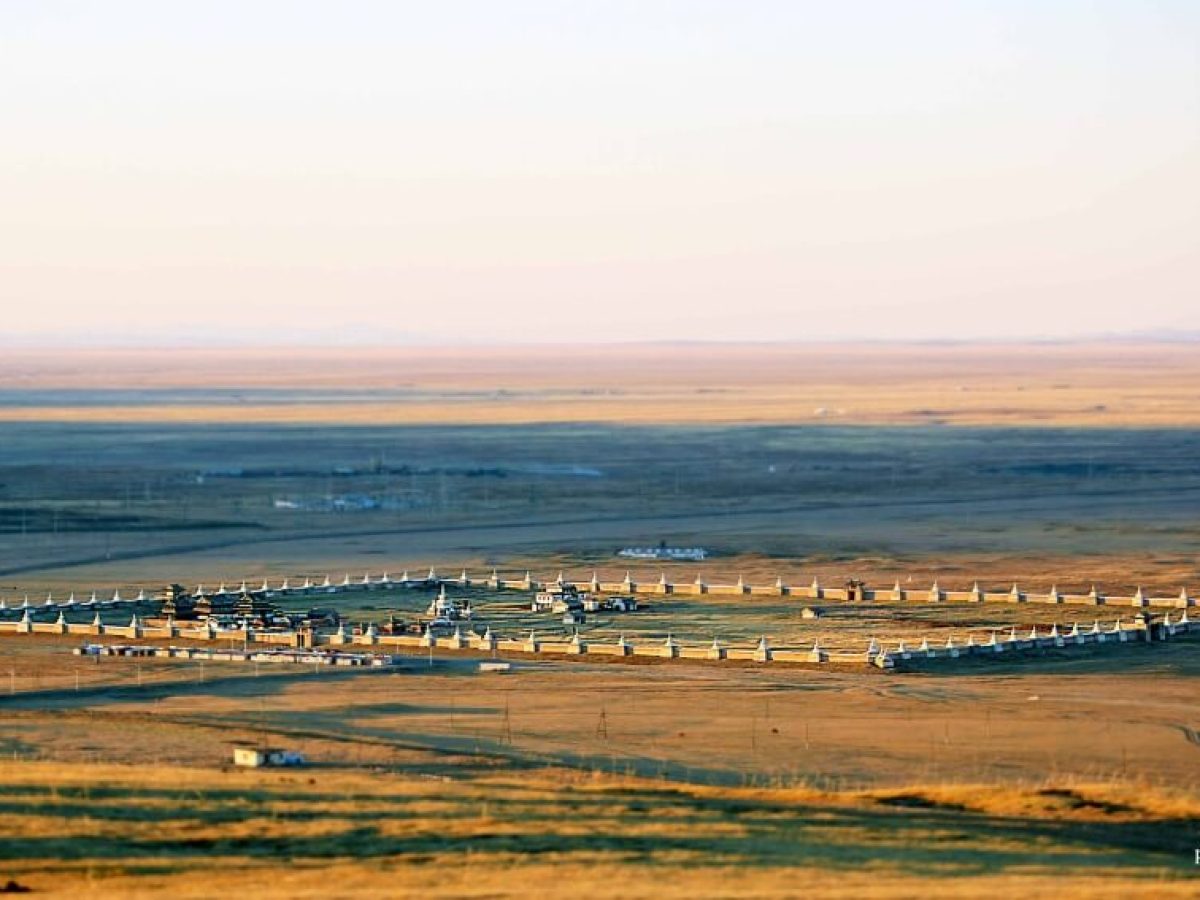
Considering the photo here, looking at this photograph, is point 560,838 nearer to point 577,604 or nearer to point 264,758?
point 264,758

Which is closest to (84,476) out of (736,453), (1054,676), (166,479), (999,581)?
(166,479)

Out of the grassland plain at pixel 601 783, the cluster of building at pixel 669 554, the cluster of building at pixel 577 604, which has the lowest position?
the grassland plain at pixel 601 783

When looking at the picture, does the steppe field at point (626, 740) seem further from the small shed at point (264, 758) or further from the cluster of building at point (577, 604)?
the cluster of building at point (577, 604)

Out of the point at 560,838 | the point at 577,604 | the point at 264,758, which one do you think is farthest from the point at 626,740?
the point at 577,604

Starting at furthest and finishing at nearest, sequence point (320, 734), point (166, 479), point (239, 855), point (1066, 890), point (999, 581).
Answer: point (166, 479) < point (999, 581) < point (320, 734) < point (239, 855) < point (1066, 890)

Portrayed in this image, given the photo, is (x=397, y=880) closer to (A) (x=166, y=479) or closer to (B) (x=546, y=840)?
(B) (x=546, y=840)

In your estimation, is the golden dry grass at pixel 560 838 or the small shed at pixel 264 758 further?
the small shed at pixel 264 758

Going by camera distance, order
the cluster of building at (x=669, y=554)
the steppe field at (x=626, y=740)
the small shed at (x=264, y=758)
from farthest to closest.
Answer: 1. the cluster of building at (x=669, y=554)
2. the small shed at (x=264, y=758)
3. the steppe field at (x=626, y=740)

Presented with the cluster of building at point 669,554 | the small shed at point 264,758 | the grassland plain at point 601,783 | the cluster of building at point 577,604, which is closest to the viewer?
the grassland plain at point 601,783

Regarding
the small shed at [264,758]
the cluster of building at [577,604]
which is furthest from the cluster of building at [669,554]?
the small shed at [264,758]

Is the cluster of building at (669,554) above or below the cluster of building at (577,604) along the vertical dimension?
above

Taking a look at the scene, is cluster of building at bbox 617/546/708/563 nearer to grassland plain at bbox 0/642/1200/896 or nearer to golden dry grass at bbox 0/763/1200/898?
grassland plain at bbox 0/642/1200/896
